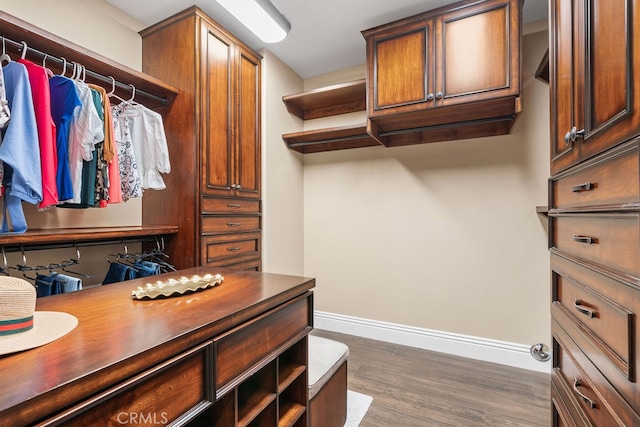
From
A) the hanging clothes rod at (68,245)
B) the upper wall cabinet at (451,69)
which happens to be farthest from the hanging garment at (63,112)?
the upper wall cabinet at (451,69)

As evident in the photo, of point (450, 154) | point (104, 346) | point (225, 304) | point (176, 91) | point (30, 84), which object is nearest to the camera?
point (104, 346)

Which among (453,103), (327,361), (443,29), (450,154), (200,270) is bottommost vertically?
(327,361)

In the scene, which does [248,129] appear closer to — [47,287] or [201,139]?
[201,139]

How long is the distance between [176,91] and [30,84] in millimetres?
799

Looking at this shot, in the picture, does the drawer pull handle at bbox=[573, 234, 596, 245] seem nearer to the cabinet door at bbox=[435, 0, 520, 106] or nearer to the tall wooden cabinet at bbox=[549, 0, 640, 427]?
the tall wooden cabinet at bbox=[549, 0, 640, 427]

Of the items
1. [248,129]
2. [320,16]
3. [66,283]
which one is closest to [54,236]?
[66,283]

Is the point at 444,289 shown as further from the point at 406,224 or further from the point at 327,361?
the point at 327,361

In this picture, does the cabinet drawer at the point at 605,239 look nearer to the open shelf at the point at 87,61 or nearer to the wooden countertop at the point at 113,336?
the wooden countertop at the point at 113,336

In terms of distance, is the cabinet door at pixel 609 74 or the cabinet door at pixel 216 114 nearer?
the cabinet door at pixel 609 74

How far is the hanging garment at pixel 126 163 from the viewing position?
1.73m

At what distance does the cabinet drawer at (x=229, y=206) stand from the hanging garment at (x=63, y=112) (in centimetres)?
74

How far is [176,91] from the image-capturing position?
202 cm

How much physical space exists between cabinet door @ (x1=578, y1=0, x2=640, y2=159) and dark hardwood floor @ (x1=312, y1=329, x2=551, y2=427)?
160 cm

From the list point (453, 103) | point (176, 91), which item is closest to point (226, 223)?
point (176, 91)
